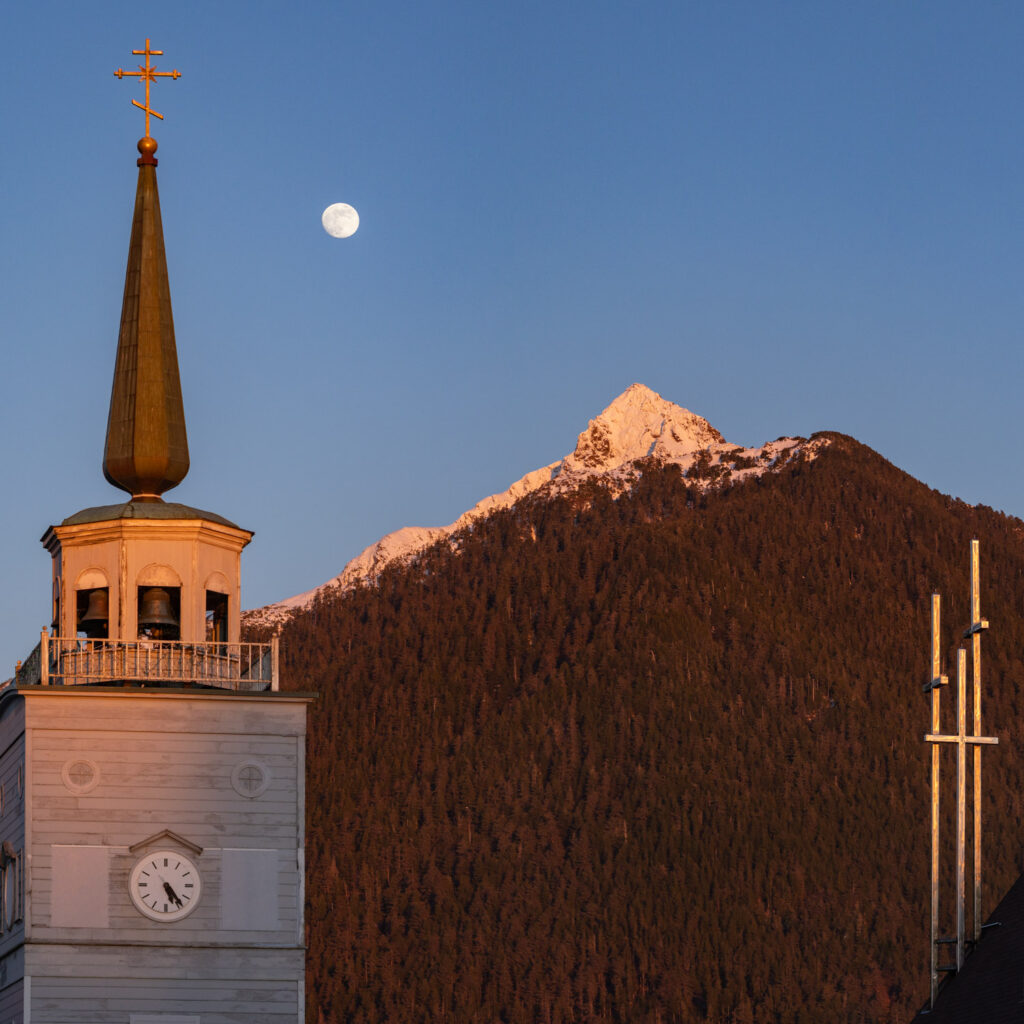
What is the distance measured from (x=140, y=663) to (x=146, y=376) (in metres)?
7.61

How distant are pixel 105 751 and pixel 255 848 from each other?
3.98 meters

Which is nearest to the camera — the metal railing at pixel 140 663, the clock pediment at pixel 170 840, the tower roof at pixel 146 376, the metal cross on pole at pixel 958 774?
the metal cross on pole at pixel 958 774

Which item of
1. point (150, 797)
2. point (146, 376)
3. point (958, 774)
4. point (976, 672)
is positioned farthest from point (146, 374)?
point (958, 774)

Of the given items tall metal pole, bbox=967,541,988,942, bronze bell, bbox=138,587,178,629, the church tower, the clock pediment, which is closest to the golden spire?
the church tower

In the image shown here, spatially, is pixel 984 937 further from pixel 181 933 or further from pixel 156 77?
pixel 156 77

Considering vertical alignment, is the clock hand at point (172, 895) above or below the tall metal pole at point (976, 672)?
below

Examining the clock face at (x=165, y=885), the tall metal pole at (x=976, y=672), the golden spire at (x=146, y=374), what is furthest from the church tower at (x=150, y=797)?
the tall metal pole at (x=976, y=672)

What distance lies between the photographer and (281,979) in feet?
183

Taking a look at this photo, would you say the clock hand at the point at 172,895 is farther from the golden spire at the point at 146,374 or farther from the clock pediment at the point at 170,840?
the golden spire at the point at 146,374

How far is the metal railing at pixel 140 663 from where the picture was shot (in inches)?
2237

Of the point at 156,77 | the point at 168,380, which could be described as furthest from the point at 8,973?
the point at 156,77

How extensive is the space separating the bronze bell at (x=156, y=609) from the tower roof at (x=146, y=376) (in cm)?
292

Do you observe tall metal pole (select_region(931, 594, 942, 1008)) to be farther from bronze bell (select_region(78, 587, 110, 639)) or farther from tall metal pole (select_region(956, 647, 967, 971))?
Result: bronze bell (select_region(78, 587, 110, 639))

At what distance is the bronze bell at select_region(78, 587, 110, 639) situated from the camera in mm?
57281
